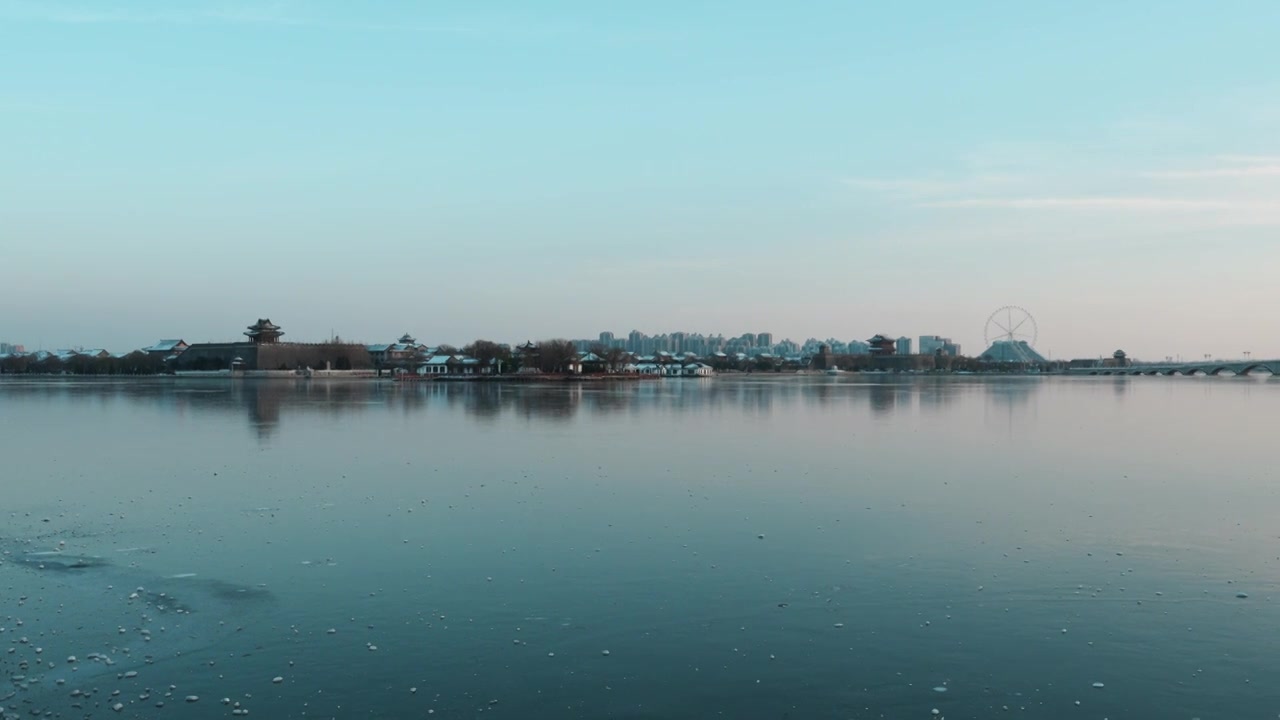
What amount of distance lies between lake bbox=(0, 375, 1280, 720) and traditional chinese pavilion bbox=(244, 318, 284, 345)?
307 feet

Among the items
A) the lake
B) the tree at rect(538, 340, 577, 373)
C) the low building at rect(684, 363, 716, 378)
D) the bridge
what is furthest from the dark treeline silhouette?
the bridge

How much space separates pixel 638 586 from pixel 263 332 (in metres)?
107

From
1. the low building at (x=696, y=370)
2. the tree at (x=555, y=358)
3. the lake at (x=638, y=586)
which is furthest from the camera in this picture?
the low building at (x=696, y=370)

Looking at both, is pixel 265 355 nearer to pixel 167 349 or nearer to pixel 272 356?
pixel 272 356

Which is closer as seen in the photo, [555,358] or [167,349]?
[555,358]

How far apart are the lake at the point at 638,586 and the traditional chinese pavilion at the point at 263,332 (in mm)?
93669

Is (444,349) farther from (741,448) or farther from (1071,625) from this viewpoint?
(1071,625)

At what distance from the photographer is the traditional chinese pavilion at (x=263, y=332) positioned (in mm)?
106188

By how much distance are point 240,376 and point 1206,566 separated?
100184mm

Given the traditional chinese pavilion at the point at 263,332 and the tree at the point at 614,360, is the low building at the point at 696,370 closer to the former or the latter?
the tree at the point at 614,360

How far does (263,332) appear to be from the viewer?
10625cm

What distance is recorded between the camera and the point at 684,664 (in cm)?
651

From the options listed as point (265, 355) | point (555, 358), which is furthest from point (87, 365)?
point (555, 358)

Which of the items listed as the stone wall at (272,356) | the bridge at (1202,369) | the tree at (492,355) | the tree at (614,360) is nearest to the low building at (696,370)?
the tree at (614,360)
